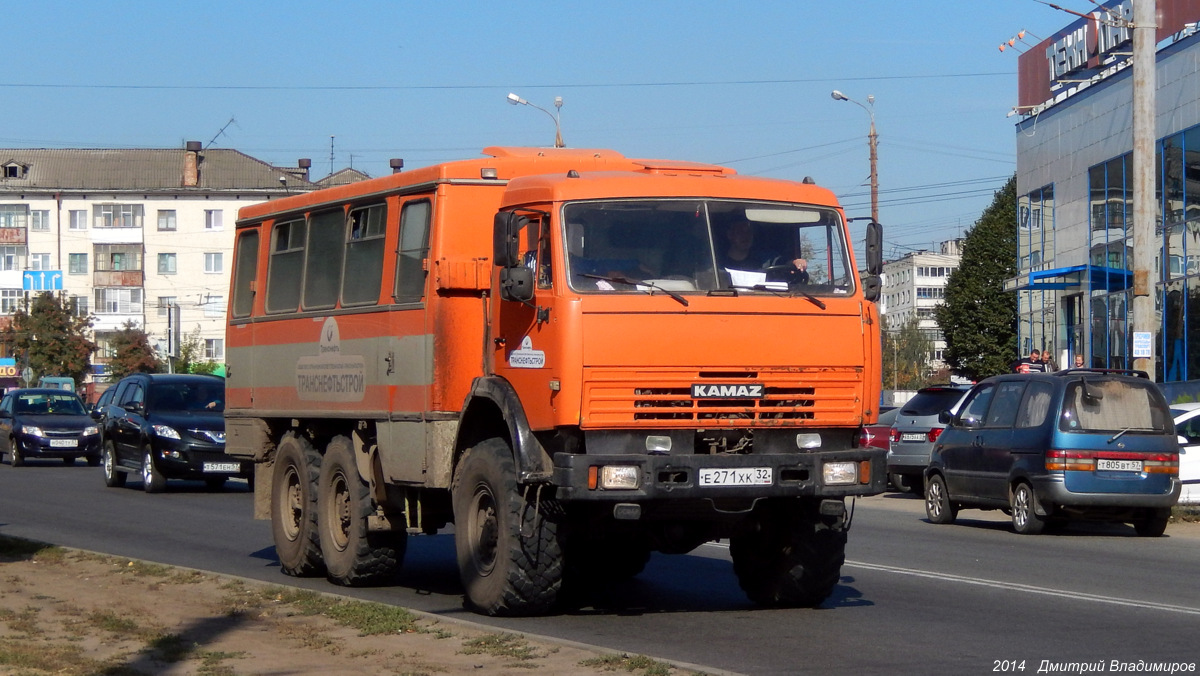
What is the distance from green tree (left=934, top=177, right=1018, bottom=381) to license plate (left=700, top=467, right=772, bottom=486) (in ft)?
206

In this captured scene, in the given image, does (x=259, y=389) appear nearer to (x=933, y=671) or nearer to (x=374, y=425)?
(x=374, y=425)

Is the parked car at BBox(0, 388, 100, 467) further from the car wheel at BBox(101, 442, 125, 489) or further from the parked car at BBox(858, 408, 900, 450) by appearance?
the parked car at BBox(858, 408, 900, 450)

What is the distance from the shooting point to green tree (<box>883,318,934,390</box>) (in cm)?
10131

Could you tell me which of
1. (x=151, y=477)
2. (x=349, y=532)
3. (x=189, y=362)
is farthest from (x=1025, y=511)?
(x=189, y=362)

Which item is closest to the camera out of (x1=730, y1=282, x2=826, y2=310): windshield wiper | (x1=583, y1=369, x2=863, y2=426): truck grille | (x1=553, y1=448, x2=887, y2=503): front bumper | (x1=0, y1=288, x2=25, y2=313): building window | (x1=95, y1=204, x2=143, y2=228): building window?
(x1=553, y1=448, x2=887, y2=503): front bumper

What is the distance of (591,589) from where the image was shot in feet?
39.2

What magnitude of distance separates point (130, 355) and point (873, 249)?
8103 cm

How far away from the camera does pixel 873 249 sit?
10.2m

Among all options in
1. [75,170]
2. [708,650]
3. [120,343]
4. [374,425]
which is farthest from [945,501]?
[75,170]

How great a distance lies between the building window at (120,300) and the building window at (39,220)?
→ 219 inches

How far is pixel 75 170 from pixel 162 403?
282 ft

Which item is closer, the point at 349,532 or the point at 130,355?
the point at 349,532

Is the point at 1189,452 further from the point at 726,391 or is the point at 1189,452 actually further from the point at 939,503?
the point at 726,391


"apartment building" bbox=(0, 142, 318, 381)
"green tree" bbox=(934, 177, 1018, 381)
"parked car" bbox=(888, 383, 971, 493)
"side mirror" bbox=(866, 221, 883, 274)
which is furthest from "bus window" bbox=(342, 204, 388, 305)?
"apartment building" bbox=(0, 142, 318, 381)
